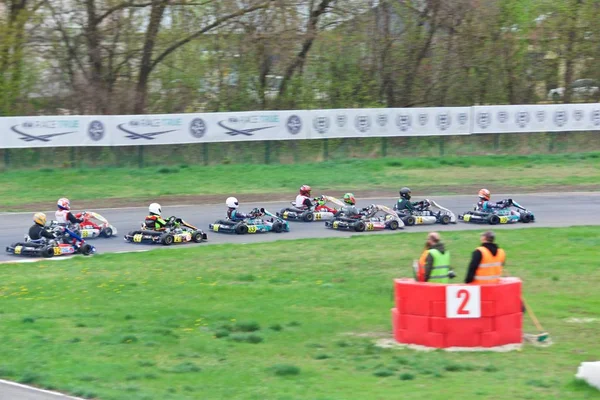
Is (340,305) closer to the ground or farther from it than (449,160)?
closer to the ground

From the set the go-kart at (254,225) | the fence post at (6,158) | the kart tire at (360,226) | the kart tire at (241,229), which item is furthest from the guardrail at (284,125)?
the kart tire at (360,226)

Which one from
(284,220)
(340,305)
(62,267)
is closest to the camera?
(340,305)

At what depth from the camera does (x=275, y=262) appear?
74.0ft

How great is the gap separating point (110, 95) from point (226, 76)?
6.02 metres

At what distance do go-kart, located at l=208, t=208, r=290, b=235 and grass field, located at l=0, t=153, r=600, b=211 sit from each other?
723 cm

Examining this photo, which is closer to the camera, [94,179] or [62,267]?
[62,267]

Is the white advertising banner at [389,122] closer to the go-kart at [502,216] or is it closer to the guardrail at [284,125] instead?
the guardrail at [284,125]

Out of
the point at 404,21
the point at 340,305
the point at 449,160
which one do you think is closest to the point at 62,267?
the point at 340,305

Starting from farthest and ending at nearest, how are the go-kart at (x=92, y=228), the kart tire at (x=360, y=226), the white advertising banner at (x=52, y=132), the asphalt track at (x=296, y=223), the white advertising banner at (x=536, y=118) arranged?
the white advertising banner at (x=536, y=118), the white advertising banner at (x=52, y=132), the kart tire at (x=360, y=226), the asphalt track at (x=296, y=223), the go-kart at (x=92, y=228)

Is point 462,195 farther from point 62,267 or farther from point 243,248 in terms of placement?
point 62,267

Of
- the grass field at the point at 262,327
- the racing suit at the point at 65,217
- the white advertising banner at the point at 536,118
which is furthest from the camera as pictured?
the white advertising banner at the point at 536,118

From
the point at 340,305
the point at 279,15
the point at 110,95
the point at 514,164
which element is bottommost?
the point at 340,305

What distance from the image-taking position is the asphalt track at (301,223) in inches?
1065

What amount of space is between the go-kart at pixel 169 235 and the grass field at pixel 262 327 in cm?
159
